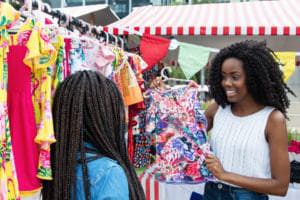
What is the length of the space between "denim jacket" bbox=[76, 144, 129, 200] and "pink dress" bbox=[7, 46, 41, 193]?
0.53 metres

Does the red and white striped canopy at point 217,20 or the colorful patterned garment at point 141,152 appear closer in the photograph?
the colorful patterned garment at point 141,152

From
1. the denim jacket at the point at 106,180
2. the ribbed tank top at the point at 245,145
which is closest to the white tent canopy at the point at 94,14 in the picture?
the ribbed tank top at the point at 245,145

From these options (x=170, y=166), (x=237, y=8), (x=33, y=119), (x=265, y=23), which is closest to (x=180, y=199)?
(x=170, y=166)

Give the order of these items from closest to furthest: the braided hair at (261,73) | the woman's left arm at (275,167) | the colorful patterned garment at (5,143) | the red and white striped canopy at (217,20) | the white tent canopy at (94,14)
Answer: the colorful patterned garment at (5,143) → the woman's left arm at (275,167) → the braided hair at (261,73) → the red and white striped canopy at (217,20) → the white tent canopy at (94,14)

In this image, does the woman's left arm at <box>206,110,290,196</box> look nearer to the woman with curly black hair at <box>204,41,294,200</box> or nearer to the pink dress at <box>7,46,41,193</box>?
the woman with curly black hair at <box>204,41,294,200</box>

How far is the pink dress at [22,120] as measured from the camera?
1766mm

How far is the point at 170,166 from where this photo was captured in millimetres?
2473

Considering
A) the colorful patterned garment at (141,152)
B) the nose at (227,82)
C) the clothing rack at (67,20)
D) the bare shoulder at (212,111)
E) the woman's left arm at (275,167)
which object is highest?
the clothing rack at (67,20)

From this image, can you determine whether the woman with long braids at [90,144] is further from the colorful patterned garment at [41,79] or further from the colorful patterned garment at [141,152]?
the colorful patterned garment at [141,152]

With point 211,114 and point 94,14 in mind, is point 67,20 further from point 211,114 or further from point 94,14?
point 94,14

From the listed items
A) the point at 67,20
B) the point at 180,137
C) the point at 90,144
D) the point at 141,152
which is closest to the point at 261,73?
the point at 180,137

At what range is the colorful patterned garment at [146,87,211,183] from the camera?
230 cm

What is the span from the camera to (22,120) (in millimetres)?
1796

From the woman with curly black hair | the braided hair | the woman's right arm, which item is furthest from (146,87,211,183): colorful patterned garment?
the braided hair
